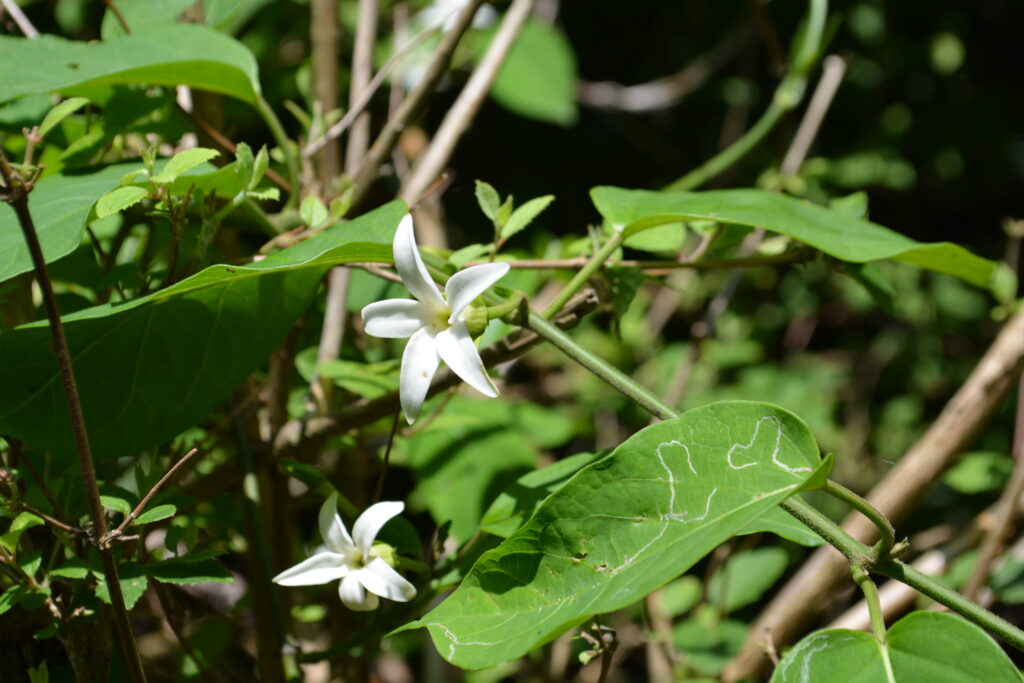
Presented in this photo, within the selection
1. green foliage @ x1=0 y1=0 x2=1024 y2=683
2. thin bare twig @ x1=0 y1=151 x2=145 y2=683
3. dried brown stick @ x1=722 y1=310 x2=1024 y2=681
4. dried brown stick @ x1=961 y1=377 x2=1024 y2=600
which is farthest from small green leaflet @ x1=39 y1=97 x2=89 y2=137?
dried brown stick @ x1=961 y1=377 x2=1024 y2=600

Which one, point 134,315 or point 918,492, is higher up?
point 134,315

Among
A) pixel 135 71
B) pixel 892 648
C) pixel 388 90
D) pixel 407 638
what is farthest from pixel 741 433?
pixel 388 90

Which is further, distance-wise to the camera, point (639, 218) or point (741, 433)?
point (639, 218)

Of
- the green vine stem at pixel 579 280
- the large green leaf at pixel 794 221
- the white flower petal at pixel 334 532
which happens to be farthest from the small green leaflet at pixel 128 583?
the large green leaf at pixel 794 221

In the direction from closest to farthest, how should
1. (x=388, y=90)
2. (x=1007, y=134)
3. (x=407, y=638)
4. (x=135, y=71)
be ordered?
(x=135, y=71)
(x=407, y=638)
(x=388, y=90)
(x=1007, y=134)

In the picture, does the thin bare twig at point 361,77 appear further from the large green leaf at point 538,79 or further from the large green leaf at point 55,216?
the large green leaf at point 538,79

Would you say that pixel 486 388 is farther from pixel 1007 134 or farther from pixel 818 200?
pixel 1007 134

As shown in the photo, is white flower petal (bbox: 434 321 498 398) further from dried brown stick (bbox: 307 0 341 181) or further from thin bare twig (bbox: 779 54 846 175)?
thin bare twig (bbox: 779 54 846 175)
